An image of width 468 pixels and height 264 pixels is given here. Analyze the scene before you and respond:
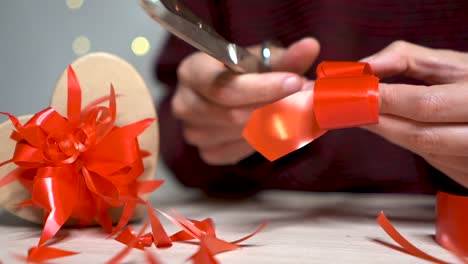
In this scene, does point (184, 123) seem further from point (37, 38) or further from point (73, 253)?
point (73, 253)

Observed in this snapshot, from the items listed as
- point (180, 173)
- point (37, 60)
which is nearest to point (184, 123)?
point (180, 173)

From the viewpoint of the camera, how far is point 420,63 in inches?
16.9

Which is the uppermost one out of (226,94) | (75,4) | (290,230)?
(75,4)

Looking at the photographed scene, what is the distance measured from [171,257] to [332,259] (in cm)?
10

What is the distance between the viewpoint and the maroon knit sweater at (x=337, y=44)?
57 centimetres

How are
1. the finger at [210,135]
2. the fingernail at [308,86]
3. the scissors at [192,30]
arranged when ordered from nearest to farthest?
the scissors at [192,30] < the fingernail at [308,86] < the finger at [210,135]

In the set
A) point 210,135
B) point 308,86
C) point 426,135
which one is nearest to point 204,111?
point 210,135

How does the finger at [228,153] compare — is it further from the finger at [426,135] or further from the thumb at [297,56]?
the finger at [426,135]

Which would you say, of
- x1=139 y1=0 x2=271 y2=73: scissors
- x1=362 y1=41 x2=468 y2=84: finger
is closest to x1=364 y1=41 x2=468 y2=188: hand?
x1=362 y1=41 x2=468 y2=84: finger

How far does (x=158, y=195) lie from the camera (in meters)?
0.57

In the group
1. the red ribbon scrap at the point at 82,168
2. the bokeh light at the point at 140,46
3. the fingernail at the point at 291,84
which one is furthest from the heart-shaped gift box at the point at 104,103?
the bokeh light at the point at 140,46

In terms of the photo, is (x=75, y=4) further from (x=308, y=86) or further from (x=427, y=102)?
(x=427, y=102)

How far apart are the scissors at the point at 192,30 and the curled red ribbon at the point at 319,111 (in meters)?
0.06

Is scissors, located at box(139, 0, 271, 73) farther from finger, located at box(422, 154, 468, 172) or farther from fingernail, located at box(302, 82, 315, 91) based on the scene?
finger, located at box(422, 154, 468, 172)
